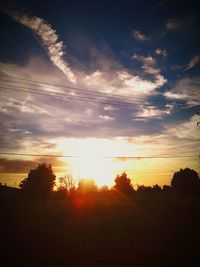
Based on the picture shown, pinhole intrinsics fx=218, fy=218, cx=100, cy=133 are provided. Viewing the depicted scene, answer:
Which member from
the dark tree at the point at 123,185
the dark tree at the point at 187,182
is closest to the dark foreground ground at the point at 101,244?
the dark tree at the point at 123,185

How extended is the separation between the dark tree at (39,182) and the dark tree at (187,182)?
43820 millimetres

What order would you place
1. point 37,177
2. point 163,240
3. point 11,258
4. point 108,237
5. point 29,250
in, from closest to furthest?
point 11,258 < point 29,250 < point 163,240 < point 108,237 < point 37,177

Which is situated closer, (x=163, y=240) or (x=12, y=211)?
(x=163, y=240)

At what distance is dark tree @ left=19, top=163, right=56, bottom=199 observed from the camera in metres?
46.2

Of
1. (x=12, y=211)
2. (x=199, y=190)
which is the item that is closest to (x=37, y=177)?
(x=12, y=211)

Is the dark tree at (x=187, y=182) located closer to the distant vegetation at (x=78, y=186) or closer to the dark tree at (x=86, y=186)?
the distant vegetation at (x=78, y=186)

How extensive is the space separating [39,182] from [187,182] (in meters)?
47.4

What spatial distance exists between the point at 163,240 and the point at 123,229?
442 centimetres

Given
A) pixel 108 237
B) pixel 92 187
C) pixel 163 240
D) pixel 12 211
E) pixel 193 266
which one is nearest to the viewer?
pixel 193 266

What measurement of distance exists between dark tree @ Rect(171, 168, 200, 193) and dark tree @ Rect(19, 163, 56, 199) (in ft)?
144

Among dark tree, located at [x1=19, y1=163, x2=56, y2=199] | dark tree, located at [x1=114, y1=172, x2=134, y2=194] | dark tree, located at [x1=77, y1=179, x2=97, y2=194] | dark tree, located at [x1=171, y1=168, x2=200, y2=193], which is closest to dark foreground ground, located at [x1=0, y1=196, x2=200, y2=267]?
dark tree, located at [x1=19, y1=163, x2=56, y2=199]

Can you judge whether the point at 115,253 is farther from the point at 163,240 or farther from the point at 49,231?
the point at 49,231

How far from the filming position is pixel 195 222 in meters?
20.6

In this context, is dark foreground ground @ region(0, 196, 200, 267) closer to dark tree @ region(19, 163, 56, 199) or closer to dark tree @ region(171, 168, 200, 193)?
dark tree @ region(19, 163, 56, 199)
